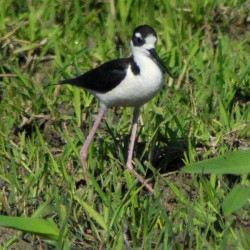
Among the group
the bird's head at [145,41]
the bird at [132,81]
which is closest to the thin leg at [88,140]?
the bird at [132,81]

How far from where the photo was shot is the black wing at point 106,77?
4.90 m

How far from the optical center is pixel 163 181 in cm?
501

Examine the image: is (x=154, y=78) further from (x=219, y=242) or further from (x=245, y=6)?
(x=245, y=6)

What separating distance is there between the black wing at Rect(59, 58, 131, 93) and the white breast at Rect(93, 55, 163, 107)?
1.5 inches

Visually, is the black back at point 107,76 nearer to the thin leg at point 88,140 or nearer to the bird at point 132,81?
the bird at point 132,81

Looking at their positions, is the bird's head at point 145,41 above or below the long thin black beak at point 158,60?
above

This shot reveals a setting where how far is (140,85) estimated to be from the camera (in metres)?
4.78

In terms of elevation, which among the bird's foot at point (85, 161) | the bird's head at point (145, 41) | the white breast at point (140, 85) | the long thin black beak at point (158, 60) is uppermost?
the bird's head at point (145, 41)

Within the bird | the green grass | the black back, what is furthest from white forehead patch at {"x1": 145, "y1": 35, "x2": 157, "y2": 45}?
the green grass

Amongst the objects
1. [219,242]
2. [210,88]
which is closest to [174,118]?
[210,88]

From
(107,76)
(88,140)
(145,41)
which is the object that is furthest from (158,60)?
(88,140)

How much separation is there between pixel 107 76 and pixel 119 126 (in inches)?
23.1

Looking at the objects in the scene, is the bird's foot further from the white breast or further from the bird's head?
the bird's head

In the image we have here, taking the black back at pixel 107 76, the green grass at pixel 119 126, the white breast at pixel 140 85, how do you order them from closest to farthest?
the green grass at pixel 119 126 → the white breast at pixel 140 85 → the black back at pixel 107 76
